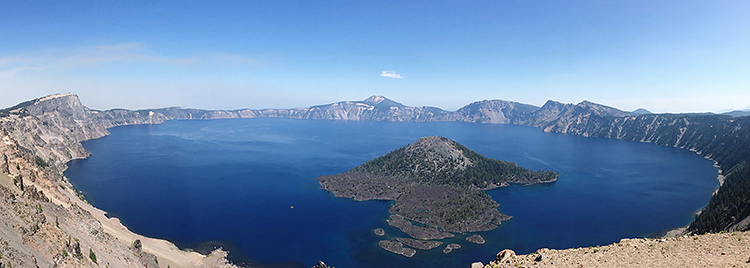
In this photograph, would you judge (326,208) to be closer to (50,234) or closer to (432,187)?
(432,187)

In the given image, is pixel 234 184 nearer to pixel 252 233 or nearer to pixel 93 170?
pixel 252 233

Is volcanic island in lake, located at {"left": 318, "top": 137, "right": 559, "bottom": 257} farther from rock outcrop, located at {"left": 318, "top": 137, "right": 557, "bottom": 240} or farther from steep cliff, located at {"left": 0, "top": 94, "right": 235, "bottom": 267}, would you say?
steep cliff, located at {"left": 0, "top": 94, "right": 235, "bottom": 267}

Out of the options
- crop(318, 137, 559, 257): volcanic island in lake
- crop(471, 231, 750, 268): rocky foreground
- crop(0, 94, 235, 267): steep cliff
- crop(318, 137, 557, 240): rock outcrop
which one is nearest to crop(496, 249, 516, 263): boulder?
crop(471, 231, 750, 268): rocky foreground

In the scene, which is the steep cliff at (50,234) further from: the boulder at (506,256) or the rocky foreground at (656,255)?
the rocky foreground at (656,255)

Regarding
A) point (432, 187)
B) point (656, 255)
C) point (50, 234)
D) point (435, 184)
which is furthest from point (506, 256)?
point (435, 184)

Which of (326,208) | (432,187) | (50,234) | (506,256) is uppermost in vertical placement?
(506,256)

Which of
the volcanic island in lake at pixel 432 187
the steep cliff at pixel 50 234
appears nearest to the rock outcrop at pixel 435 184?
the volcanic island in lake at pixel 432 187
